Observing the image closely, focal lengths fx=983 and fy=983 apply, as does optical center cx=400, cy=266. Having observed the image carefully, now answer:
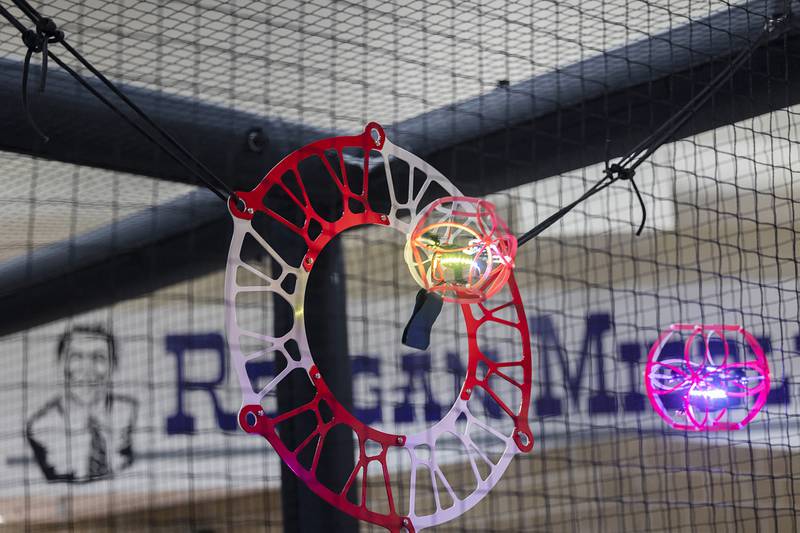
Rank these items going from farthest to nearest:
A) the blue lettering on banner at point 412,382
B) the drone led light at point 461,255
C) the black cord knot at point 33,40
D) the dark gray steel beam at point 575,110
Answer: the blue lettering on banner at point 412,382
the dark gray steel beam at point 575,110
the drone led light at point 461,255
the black cord knot at point 33,40

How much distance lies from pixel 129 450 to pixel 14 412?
0.57 meters

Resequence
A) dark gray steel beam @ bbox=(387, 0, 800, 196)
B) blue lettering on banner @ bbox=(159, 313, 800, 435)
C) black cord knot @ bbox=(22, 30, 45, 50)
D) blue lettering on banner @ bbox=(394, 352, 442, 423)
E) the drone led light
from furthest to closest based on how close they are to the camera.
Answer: blue lettering on banner @ bbox=(394, 352, 442, 423), blue lettering on banner @ bbox=(159, 313, 800, 435), dark gray steel beam @ bbox=(387, 0, 800, 196), the drone led light, black cord knot @ bbox=(22, 30, 45, 50)

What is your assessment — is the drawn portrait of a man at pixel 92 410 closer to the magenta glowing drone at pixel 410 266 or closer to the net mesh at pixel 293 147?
the net mesh at pixel 293 147

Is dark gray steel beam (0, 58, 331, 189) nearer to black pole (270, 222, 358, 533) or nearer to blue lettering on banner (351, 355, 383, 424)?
black pole (270, 222, 358, 533)

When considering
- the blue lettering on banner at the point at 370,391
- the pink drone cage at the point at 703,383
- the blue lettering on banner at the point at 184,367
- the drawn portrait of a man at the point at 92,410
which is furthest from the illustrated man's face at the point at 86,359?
the pink drone cage at the point at 703,383

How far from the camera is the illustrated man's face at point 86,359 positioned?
1.57 meters

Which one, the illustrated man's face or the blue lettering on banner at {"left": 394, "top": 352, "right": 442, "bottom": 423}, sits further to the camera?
the blue lettering on banner at {"left": 394, "top": 352, "right": 442, "bottom": 423}

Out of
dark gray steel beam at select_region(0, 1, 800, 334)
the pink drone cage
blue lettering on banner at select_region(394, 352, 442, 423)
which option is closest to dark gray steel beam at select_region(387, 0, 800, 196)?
dark gray steel beam at select_region(0, 1, 800, 334)

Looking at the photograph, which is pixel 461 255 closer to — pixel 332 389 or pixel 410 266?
pixel 410 266

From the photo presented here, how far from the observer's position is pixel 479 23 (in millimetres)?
1284

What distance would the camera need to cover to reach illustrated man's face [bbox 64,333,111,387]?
1571mm

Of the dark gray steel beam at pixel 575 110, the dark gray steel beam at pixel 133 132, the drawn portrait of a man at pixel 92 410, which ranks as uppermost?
the dark gray steel beam at pixel 575 110

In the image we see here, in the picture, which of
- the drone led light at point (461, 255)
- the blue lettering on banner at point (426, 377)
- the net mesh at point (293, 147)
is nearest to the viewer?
the drone led light at point (461, 255)

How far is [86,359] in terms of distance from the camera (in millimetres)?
1652
